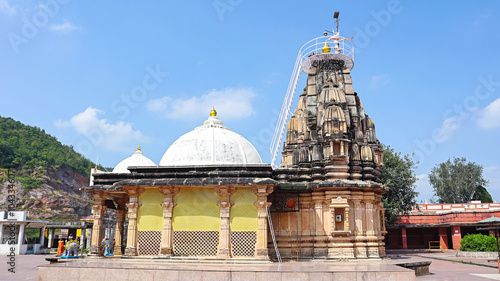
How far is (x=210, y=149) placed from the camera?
66.2 feet

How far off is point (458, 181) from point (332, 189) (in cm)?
4270

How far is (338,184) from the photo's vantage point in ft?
58.1

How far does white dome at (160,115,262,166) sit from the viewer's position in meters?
19.9

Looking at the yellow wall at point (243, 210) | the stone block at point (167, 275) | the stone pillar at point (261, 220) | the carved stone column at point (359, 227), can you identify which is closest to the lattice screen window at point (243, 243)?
the yellow wall at point (243, 210)

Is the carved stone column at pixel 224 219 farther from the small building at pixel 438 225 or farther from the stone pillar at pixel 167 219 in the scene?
the small building at pixel 438 225

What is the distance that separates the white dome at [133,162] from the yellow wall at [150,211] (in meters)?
10.2

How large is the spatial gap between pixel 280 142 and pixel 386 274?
13656 mm

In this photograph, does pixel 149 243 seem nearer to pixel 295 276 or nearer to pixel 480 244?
pixel 295 276

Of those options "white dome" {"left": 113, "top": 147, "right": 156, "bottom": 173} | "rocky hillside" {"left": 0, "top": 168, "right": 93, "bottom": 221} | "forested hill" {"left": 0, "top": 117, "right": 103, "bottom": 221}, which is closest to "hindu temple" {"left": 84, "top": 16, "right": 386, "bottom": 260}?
"white dome" {"left": 113, "top": 147, "right": 156, "bottom": 173}

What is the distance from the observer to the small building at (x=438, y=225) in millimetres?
35031

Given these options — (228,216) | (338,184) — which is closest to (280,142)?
(338,184)

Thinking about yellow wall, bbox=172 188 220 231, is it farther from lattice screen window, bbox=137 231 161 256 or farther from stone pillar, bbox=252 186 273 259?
stone pillar, bbox=252 186 273 259

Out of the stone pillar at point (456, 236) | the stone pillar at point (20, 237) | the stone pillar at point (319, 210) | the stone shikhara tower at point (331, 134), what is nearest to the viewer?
the stone pillar at point (319, 210)

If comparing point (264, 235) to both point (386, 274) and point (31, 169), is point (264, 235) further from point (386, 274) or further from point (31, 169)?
point (31, 169)
